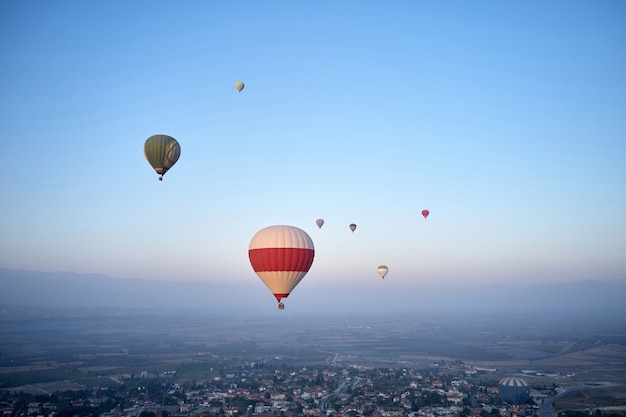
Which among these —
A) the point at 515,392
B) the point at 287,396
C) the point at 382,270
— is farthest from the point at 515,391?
the point at 287,396

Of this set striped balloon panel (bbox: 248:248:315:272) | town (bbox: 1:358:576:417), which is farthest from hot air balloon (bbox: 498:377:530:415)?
striped balloon panel (bbox: 248:248:315:272)

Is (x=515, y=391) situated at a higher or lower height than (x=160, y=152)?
lower

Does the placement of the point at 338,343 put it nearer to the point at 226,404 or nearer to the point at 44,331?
the point at 226,404

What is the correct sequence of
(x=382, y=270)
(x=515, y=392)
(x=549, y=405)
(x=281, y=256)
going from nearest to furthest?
(x=281, y=256), (x=515, y=392), (x=549, y=405), (x=382, y=270)

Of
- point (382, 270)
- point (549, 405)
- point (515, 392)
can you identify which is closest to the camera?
point (515, 392)

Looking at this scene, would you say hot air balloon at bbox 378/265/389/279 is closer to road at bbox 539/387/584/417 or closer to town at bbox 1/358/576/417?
town at bbox 1/358/576/417

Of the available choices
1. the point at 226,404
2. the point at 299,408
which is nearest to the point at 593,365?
the point at 299,408

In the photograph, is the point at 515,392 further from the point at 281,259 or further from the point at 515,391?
the point at 281,259

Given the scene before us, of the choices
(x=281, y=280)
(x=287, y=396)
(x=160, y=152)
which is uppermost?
(x=160, y=152)
